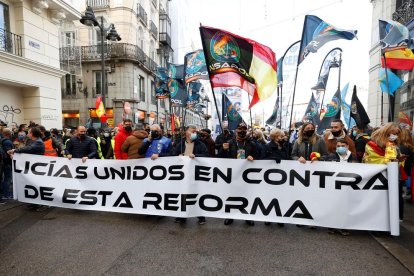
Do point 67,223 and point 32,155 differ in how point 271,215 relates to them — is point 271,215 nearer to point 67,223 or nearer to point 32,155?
point 67,223

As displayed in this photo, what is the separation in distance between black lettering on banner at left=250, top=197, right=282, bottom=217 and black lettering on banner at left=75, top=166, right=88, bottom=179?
3.07 metres

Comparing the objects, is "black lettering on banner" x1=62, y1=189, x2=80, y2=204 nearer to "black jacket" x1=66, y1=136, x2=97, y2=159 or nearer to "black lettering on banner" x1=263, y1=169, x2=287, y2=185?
"black jacket" x1=66, y1=136, x2=97, y2=159

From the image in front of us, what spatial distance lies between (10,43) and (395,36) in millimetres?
12673

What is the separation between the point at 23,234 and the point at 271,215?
3.84m

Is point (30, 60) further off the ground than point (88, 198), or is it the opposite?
point (30, 60)

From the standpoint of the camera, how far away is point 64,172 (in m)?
5.11

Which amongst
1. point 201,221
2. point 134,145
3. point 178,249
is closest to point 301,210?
point 201,221

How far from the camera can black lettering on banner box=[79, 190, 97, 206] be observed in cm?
491

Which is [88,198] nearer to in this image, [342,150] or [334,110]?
[342,150]

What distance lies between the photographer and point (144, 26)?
26.3 metres

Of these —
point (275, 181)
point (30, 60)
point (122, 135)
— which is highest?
point (30, 60)

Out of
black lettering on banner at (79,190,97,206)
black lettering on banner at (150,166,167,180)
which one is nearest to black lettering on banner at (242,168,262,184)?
black lettering on banner at (150,166,167,180)

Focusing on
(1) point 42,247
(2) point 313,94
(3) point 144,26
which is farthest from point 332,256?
(3) point 144,26

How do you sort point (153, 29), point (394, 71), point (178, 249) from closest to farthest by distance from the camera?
point (178, 249) → point (394, 71) → point (153, 29)
